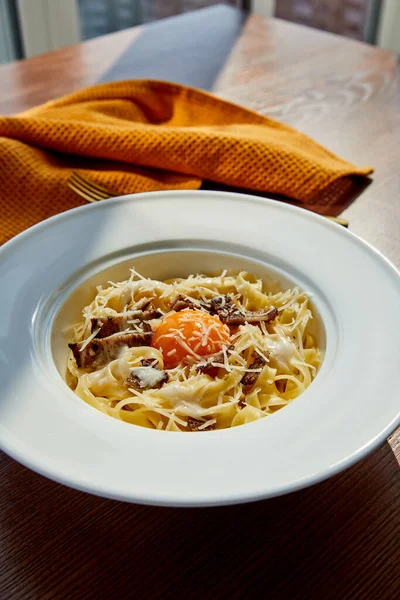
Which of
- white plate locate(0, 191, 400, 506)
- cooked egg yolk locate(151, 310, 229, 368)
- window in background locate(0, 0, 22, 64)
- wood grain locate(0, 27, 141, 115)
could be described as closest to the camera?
white plate locate(0, 191, 400, 506)

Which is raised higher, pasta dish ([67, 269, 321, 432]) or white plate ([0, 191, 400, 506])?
white plate ([0, 191, 400, 506])

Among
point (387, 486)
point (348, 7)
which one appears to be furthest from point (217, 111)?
point (348, 7)

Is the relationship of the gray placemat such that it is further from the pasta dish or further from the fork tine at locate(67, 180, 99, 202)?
the pasta dish

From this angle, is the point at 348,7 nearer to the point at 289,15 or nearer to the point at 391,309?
the point at 289,15

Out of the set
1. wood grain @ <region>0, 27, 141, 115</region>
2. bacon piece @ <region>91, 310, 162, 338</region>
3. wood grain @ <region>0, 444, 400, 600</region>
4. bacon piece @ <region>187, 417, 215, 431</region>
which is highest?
wood grain @ <region>0, 27, 141, 115</region>

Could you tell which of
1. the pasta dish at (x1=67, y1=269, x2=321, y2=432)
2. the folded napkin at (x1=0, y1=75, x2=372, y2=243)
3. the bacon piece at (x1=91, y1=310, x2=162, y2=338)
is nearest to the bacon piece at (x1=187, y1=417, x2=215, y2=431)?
the pasta dish at (x1=67, y1=269, x2=321, y2=432)

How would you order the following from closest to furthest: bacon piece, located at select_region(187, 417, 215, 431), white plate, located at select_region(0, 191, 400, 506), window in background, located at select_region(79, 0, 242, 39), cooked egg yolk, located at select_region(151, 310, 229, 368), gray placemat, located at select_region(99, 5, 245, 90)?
white plate, located at select_region(0, 191, 400, 506), bacon piece, located at select_region(187, 417, 215, 431), cooked egg yolk, located at select_region(151, 310, 229, 368), gray placemat, located at select_region(99, 5, 245, 90), window in background, located at select_region(79, 0, 242, 39)

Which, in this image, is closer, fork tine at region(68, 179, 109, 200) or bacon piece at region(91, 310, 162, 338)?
bacon piece at region(91, 310, 162, 338)

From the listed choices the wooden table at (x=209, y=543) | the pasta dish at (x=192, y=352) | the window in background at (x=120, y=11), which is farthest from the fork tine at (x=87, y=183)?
the window in background at (x=120, y=11)
